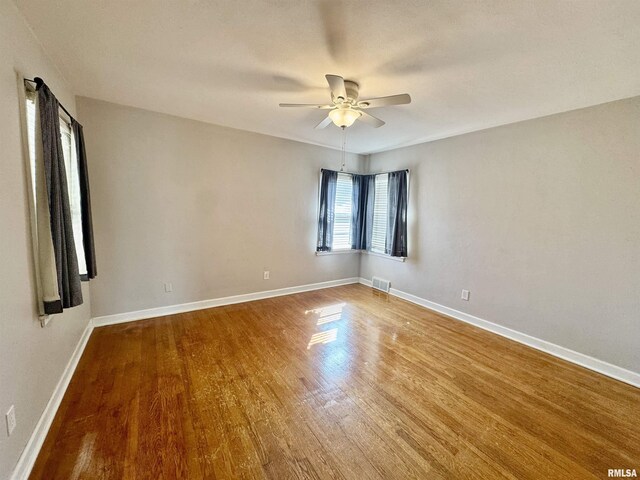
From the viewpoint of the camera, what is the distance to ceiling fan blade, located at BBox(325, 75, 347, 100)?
1765 mm

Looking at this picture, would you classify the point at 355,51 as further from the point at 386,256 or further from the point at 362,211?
the point at 386,256

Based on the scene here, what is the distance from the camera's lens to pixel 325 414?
1.88 meters

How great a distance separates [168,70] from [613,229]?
4.08 m

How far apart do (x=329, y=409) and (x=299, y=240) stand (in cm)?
284

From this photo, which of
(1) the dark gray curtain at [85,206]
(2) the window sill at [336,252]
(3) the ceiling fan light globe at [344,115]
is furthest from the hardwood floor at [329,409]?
(3) the ceiling fan light globe at [344,115]

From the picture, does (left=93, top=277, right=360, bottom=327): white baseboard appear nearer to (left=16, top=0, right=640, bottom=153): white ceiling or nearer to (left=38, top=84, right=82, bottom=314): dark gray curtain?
(left=38, top=84, right=82, bottom=314): dark gray curtain

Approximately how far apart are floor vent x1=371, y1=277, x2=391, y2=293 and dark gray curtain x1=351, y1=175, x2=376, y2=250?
0.62 meters

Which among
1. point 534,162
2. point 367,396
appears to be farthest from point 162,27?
point 534,162

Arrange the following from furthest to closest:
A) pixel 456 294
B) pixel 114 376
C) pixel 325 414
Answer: pixel 456 294, pixel 114 376, pixel 325 414

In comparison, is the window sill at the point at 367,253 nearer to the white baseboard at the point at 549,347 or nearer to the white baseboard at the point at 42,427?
the white baseboard at the point at 549,347

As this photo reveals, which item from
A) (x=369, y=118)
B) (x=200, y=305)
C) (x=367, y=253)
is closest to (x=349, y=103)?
(x=369, y=118)

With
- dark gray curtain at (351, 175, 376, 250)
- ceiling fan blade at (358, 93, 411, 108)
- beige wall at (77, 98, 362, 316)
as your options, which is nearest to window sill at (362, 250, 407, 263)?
dark gray curtain at (351, 175, 376, 250)

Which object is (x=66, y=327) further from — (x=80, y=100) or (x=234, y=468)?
(x=80, y=100)

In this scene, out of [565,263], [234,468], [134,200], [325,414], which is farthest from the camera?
[134,200]
